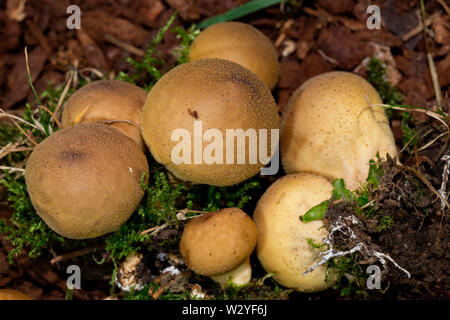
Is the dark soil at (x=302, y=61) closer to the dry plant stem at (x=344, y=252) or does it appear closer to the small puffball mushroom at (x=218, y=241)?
the dry plant stem at (x=344, y=252)

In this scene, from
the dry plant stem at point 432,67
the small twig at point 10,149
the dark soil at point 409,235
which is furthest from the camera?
the dry plant stem at point 432,67

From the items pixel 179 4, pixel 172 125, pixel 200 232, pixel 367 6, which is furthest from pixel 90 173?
pixel 367 6

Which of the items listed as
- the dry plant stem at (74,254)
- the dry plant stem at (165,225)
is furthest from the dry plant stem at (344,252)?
the dry plant stem at (74,254)

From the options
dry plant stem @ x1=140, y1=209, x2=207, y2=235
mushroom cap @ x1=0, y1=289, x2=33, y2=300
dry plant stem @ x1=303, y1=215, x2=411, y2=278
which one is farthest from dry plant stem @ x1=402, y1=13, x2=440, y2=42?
mushroom cap @ x1=0, y1=289, x2=33, y2=300

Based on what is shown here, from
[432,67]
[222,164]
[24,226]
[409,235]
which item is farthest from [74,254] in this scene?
[432,67]

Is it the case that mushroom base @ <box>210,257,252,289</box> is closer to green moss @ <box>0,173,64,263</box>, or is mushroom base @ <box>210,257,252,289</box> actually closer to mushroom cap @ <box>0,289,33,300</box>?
green moss @ <box>0,173,64,263</box>

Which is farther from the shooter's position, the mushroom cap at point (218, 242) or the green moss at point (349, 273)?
the green moss at point (349, 273)
